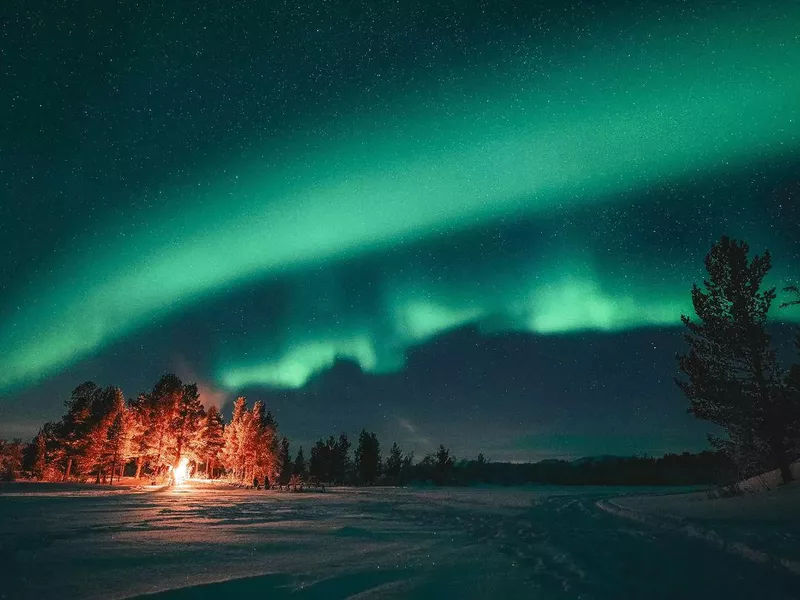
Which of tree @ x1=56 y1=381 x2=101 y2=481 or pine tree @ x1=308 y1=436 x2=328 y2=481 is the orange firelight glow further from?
pine tree @ x1=308 y1=436 x2=328 y2=481

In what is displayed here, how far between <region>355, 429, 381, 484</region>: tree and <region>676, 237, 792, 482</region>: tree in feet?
265

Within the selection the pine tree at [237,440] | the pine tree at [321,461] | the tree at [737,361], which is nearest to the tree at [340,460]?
the pine tree at [321,461]

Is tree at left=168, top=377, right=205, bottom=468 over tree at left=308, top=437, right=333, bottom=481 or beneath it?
over

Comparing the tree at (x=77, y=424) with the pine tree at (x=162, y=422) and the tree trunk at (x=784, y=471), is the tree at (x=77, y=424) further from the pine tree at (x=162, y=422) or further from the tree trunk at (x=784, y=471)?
the tree trunk at (x=784, y=471)

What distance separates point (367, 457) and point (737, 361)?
8442 centimetres

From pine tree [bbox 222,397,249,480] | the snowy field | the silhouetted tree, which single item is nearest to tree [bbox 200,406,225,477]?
pine tree [bbox 222,397,249,480]

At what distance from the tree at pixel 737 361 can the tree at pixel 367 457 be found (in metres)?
80.9

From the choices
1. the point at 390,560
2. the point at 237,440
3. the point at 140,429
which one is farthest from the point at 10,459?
the point at 390,560

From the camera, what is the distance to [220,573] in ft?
18.2

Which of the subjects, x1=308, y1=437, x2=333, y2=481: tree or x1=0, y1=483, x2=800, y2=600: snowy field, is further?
x1=308, y1=437, x2=333, y2=481: tree

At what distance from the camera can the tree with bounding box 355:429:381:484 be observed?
96875mm

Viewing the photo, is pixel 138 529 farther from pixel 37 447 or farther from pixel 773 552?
pixel 37 447

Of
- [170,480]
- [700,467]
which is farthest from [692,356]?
[700,467]

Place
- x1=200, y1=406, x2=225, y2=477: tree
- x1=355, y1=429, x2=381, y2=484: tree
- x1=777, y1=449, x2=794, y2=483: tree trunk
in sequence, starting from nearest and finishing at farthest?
1. x1=777, y1=449, x2=794, y2=483: tree trunk
2. x1=200, y1=406, x2=225, y2=477: tree
3. x1=355, y1=429, x2=381, y2=484: tree
